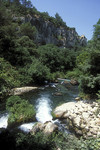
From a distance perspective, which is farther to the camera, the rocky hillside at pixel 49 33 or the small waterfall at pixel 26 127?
the rocky hillside at pixel 49 33

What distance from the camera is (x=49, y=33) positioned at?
148 ft

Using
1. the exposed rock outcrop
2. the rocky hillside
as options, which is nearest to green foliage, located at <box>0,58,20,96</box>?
the exposed rock outcrop

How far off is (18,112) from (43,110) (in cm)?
267

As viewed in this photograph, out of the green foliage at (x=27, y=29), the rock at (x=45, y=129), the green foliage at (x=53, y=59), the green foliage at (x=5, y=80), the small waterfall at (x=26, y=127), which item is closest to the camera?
the green foliage at (x=5, y=80)

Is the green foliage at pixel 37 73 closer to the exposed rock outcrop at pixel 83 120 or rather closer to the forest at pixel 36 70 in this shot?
the forest at pixel 36 70

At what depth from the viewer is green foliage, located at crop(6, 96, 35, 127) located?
684cm

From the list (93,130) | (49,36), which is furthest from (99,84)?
(49,36)

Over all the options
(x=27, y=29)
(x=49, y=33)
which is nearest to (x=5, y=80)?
(x=27, y=29)

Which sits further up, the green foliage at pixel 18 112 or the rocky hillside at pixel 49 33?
the rocky hillside at pixel 49 33

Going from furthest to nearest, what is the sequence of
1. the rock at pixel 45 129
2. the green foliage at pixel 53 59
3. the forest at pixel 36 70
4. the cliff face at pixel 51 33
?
1. the cliff face at pixel 51 33
2. the green foliage at pixel 53 59
3. the rock at pixel 45 129
4. the forest at pixel 36 70

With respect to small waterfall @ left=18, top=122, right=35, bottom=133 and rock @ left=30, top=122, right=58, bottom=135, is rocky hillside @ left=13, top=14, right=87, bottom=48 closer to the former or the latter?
small waterfall @ left=18, top=122, right=35, bottom=133

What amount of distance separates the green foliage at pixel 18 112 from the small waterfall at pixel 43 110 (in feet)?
2.76

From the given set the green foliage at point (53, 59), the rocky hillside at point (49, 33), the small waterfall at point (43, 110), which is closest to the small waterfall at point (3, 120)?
the small waterfall at point (43, 110)

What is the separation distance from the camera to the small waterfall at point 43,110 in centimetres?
797
